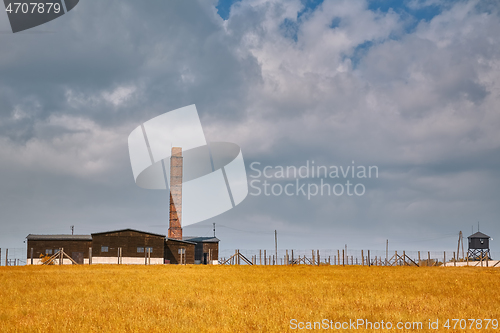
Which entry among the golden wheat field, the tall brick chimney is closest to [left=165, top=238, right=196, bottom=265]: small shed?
the tall brick chimney

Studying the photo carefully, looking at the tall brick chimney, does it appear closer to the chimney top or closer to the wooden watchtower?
the chimney top

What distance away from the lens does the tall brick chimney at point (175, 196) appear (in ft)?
252

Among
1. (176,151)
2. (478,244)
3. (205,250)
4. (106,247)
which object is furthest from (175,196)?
(478,244)

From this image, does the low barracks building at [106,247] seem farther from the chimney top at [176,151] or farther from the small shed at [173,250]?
the chimney top at [176,151]

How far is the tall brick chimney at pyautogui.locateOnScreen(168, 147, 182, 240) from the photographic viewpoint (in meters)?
76.9

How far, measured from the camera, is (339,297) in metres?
19.3

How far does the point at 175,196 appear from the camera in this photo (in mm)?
78125

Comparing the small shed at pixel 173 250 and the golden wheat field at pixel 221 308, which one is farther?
the small shed at pixel 173 250

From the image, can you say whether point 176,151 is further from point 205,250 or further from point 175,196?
point 205,250

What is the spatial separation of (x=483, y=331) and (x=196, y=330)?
24.7ft

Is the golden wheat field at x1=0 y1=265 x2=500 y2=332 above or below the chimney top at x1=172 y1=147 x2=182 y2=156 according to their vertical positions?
below

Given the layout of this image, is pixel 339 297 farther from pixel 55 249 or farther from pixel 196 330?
pixel 55 249

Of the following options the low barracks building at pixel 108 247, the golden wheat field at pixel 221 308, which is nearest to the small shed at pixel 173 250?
the low barracks building at pixel 108 247

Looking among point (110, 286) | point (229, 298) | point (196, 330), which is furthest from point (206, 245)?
point (196, 330)
